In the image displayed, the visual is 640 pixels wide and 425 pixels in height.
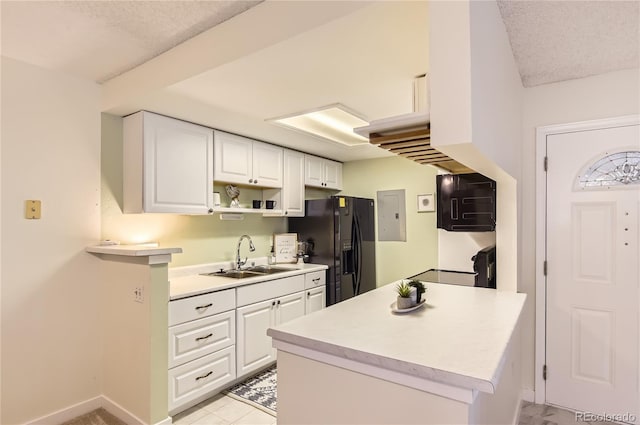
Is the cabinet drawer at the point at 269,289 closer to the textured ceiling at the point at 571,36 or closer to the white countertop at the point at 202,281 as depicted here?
the white countertop at the point at 202,281

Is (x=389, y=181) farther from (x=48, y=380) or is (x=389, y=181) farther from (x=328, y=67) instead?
(x=48, y=380)

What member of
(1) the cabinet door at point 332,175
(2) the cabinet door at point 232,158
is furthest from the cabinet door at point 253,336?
(1) the cabinet door at point 332,175

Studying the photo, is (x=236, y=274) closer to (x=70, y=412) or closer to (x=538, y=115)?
(x=70, y=412)

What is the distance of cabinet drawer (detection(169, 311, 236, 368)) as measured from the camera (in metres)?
2.35

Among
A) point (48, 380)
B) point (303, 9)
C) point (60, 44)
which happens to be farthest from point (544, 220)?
point (48, 380)

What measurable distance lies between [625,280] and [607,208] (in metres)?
0.51

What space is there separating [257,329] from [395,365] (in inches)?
79.2

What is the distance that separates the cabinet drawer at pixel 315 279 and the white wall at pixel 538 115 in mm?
1873

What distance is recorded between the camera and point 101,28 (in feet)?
6.11

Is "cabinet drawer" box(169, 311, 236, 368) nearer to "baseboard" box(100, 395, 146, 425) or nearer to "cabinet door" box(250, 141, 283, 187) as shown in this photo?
"baseboard" box(100, 395, 146, 425)

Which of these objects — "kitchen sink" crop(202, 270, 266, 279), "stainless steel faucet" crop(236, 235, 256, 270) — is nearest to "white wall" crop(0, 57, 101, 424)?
"kitchen sink" crop(202, 270, 266, 279)

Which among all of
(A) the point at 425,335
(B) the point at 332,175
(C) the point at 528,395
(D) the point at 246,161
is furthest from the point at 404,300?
(B) the point at 332,175

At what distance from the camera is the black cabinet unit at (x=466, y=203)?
2.43 metres

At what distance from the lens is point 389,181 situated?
4316 millimetres
